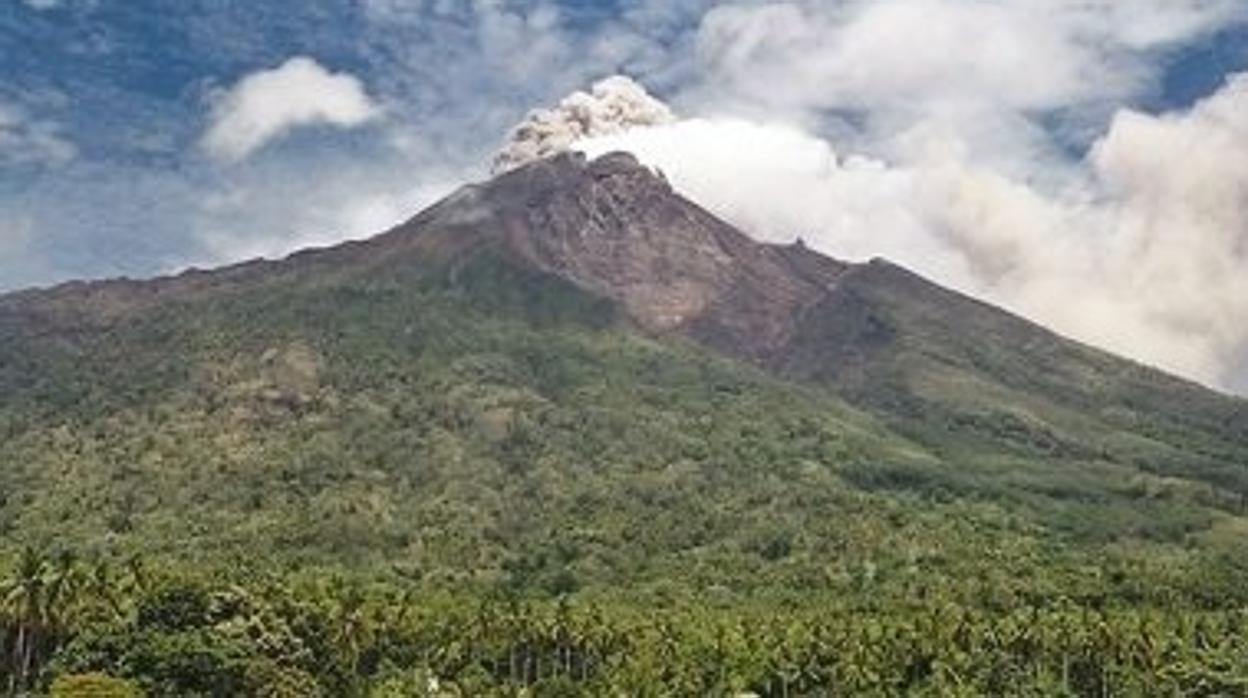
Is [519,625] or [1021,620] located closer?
[519,625]

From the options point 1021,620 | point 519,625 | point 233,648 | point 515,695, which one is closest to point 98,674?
point 233,648

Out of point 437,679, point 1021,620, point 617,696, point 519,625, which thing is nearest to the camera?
point 617,696

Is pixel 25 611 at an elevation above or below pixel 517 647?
above

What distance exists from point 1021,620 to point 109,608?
9387cm

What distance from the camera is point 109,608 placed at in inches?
5748

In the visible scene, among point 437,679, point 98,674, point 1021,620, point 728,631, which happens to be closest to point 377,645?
point 437,679

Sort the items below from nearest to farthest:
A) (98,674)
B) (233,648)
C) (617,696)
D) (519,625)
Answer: (98,674) < (233,648) < (617,696) < (519,625)

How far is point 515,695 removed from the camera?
150875mm

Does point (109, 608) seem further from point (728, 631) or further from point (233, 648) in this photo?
point (728, 631)

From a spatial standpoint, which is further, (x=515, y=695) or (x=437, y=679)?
(x=437, y=679)

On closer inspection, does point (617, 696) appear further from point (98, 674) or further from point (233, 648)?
point (98, 674)

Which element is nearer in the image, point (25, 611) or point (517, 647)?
point (25, 611)

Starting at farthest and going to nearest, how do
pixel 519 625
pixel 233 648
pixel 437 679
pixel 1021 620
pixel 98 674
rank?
pixel 1021 620
pixel 519 625
pixel 437 679
pixel 233 648
pixel 98 674

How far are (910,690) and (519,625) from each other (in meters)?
37.8
